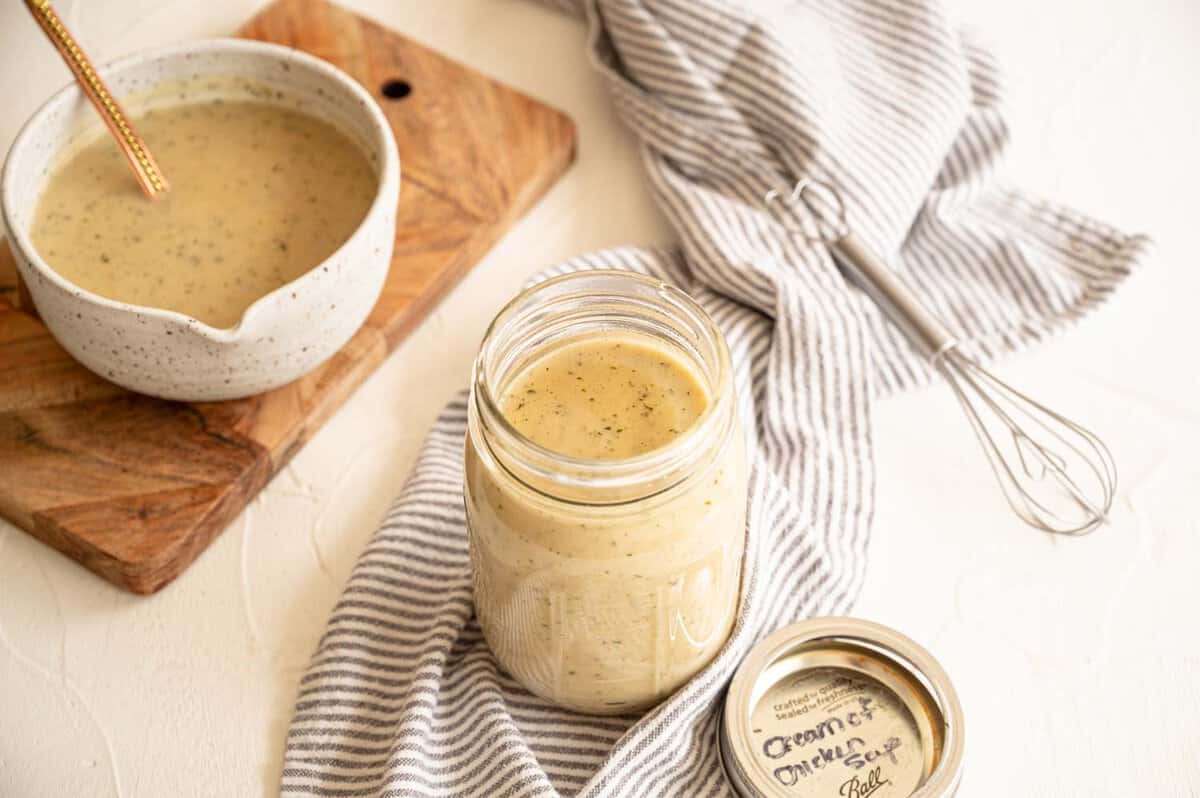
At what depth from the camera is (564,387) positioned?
703 mm

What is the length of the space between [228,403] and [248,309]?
143 millimetres

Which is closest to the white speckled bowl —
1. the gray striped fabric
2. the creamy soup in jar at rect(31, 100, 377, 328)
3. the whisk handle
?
the creamy soup in jar at rect(31, 100, 377, 328)

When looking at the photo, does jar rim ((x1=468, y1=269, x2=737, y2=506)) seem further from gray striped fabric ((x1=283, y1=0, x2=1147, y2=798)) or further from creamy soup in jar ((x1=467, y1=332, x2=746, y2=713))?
gray striped fabric ((x1=283, y1=0, x2=1147, y2=798))

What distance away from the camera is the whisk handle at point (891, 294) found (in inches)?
36.3

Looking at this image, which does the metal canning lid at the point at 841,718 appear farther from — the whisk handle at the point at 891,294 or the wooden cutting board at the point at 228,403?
the wooden cutting board at the point at 228,403

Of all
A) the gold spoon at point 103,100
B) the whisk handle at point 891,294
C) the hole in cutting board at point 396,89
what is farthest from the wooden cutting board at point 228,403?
the whisk handle at point 891,294

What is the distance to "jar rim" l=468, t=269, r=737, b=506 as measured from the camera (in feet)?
2.04

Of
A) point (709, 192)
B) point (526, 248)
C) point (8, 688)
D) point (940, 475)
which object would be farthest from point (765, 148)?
point (8, 688)

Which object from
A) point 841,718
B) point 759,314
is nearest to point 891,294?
point 759,314

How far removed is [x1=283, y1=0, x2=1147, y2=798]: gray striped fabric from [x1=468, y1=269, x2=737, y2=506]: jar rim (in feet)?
0.60

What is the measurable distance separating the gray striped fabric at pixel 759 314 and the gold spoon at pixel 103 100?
0.89 ft

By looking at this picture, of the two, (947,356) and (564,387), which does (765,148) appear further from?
(564,387)

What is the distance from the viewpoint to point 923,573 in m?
0.87

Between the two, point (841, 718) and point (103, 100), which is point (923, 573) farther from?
point (103, 100)
